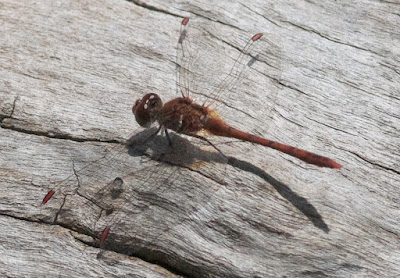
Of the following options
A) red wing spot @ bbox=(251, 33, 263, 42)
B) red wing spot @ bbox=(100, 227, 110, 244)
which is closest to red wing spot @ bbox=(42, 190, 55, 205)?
red wing spot @ bbox=(100, 227, 110, 244)

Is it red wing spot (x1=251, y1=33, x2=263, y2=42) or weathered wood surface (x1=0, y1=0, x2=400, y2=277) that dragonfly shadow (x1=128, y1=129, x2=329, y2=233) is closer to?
weathered wood surface (x1=0, y1=0, x2=400, y2=277)

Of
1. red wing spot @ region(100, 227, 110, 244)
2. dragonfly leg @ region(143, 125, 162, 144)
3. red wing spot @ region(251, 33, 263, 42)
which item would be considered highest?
red wing spot @ region(251, 33, 263, 42)

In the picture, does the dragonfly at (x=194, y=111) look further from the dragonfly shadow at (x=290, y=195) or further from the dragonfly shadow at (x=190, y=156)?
the dragonfly shadow at (x=290, y=195)

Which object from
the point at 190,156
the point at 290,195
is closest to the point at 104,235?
the point at 190,156

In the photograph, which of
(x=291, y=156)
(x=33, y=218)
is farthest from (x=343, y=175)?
(x=33, y=218)

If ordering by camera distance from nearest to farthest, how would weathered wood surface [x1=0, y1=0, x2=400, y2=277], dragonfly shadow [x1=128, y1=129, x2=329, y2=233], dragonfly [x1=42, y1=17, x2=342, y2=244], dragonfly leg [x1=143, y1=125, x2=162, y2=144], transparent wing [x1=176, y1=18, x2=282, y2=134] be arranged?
1. weathered wood surface [x1=0, y1=0, x2=400, y2=277]
2. dragonfly shadow [x1=128, y1=129, x2=329, y2=233]
3. dragonfly [x1=42, y1=17, x2=342, y2=244]
4. dragonfly leg [x1=143, y1=125, x2=162, y2=144]
5. transparent wing [x1=176, y1=18, x2=282, y2=134]

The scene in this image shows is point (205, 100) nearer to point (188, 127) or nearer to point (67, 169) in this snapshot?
point (188, 127)
